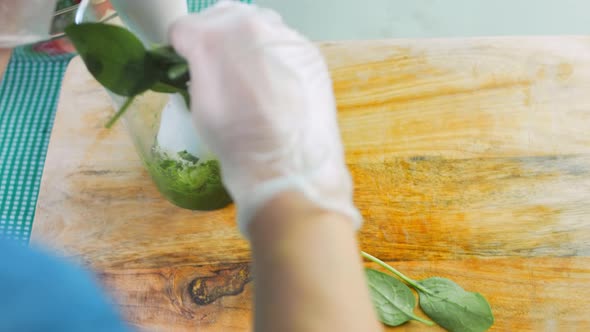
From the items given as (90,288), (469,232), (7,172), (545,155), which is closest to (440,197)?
(469,232)

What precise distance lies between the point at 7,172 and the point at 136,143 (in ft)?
1.23

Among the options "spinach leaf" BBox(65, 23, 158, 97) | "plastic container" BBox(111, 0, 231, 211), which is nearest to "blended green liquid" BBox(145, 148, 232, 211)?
"plastic container" BBox(111, 0, 231, 211)

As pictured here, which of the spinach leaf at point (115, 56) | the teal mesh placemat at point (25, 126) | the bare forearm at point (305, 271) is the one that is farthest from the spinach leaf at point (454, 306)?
the teal mesh placemat at point (25, 126)

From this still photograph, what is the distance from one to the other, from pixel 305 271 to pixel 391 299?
0.90ft

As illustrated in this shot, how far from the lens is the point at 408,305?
0.59 meters

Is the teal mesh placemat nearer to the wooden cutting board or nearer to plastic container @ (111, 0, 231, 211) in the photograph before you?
the wooden cutting board

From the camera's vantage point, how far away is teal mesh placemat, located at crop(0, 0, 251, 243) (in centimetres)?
84

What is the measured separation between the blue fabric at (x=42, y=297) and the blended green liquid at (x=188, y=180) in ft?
1.06

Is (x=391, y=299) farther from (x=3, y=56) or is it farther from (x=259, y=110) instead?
(x=3, y=56)

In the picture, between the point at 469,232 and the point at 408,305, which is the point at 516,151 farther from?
the point at 408,305

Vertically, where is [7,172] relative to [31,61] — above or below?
below

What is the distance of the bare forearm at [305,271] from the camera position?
0.35 meters

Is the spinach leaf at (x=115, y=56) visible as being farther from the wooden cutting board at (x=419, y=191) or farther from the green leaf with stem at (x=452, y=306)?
the green leaf with stem at (x=452, y=306)

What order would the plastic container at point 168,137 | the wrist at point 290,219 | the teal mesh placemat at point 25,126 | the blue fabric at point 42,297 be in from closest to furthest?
the blue fabric at point 42,297 < the wrist at point 290,219 < the plastic container at point 168,137 < the teal mesh placemat at point 25,126
